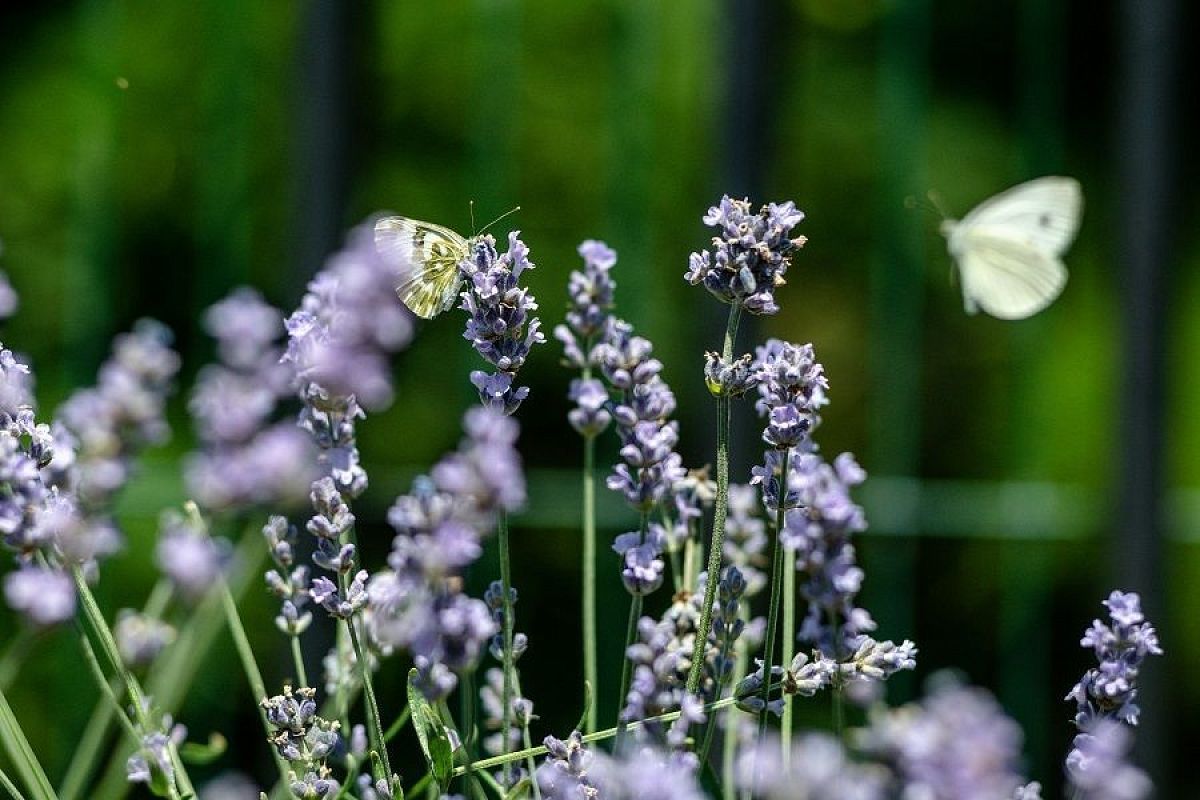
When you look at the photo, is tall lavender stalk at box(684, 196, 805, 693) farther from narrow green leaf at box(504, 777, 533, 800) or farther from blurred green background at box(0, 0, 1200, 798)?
blurred green background at box(0, 0, 1200, 798)

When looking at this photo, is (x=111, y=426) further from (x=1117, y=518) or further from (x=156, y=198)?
(x=156, y=198)

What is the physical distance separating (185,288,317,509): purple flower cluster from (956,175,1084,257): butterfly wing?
2.60 ft

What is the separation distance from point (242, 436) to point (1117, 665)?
1.00 ft

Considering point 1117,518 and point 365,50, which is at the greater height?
point 365,50

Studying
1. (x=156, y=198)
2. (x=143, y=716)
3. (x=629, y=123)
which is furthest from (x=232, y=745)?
(x=143, y=716)

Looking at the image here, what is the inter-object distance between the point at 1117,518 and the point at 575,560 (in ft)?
2.64

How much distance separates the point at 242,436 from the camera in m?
0.39

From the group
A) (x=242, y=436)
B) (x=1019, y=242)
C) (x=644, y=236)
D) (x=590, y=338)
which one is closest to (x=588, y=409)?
(x=590, y=338)

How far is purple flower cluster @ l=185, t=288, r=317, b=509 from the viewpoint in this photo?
0.38 meters

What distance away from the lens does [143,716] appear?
1.71 ft

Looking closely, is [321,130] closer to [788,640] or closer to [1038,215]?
[1038,215]

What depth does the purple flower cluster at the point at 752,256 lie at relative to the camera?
53 cm

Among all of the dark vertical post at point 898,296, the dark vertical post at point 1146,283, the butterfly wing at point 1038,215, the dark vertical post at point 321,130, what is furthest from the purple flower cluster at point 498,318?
the dark vertical post at point 898,296

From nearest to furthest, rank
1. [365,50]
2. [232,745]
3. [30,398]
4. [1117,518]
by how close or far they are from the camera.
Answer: [30,398], [1117,518], [365,50], [232,745]
